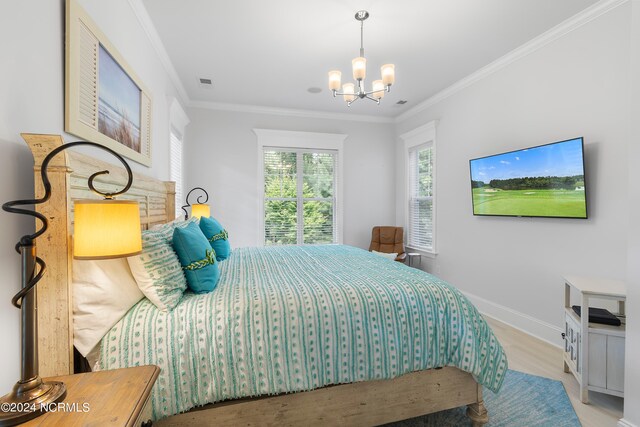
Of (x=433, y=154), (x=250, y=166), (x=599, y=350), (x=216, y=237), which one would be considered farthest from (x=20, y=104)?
(x=433, y=154)

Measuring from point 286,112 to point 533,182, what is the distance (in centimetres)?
345

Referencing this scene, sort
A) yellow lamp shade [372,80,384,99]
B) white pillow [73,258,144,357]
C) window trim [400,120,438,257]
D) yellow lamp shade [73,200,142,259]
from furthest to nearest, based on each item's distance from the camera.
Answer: window trim [400,120,438,257] → yellow lamp shade [372,80,384,99] → white pillow [73,258,144,357] → yellow lamp shade [73,200,142,259]

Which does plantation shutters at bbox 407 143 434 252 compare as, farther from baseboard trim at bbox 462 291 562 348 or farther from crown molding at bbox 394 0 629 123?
baseboard trim at bbox 462 291 562 348

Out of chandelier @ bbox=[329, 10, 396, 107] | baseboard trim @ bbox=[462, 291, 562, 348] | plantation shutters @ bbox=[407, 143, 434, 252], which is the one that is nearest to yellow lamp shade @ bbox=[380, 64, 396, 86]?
chandelier @ bbox=[329, 10, 396, 107]

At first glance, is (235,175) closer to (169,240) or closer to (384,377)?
(169,240)

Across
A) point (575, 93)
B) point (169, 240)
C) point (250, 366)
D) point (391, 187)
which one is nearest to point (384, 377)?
point (250, 366)

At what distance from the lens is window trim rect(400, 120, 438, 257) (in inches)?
169

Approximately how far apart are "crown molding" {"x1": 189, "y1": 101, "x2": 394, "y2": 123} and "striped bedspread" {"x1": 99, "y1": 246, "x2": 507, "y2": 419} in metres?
3.45

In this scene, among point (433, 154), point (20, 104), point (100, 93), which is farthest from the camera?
point (433, 154)

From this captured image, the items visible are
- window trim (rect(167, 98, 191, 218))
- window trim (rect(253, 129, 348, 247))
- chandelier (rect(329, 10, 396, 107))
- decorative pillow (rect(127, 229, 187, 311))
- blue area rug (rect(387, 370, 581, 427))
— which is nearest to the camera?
decorative pillow (rect(127, 229, 187, 311))

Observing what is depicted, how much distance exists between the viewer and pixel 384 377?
154cm

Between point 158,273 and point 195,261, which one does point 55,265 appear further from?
point 195,261

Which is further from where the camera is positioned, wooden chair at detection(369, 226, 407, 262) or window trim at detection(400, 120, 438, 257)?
wooden chair at detection(369, 226, 407, 262)

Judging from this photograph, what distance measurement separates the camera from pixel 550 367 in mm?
2391
